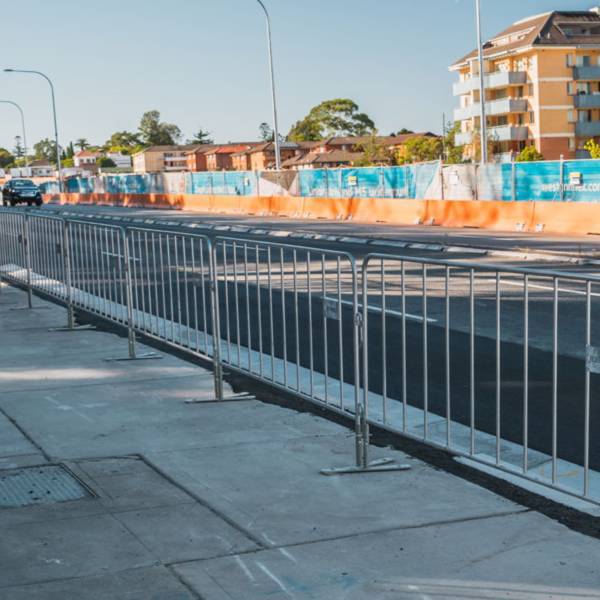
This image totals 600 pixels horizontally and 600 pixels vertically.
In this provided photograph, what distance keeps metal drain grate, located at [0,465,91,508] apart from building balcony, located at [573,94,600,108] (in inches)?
4115

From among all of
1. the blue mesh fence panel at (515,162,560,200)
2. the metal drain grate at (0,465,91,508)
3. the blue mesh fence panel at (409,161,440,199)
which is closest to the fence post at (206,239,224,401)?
the metal drain grate at (0,465,91,508)

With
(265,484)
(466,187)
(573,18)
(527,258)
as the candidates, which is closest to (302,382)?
(265,484)

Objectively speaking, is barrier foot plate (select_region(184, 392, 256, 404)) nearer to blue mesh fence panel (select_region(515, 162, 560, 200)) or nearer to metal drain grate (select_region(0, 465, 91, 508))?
metal drain grate (select_region(0, 465, 91, 508))

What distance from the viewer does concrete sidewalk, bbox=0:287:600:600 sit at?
4.51m

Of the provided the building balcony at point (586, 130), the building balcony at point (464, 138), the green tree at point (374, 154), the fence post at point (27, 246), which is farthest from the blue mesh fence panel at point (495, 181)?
the green tree at point (374, 154)

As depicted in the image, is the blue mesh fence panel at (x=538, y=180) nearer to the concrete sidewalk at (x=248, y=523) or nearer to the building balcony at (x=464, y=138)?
the concrete sidewalk at (x=248, y=523)

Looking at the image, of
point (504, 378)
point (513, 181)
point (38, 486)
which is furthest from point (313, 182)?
point (38, 486)

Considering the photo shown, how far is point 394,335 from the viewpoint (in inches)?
446

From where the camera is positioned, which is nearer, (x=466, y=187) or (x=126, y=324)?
(x=126, y=324)

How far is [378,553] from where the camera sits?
15.9 ft

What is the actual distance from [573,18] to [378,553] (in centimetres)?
11154

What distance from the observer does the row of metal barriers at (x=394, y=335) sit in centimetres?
610

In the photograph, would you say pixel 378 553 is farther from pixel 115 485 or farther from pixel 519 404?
pixel 519 404

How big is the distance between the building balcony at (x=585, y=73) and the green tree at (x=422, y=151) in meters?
42.6
